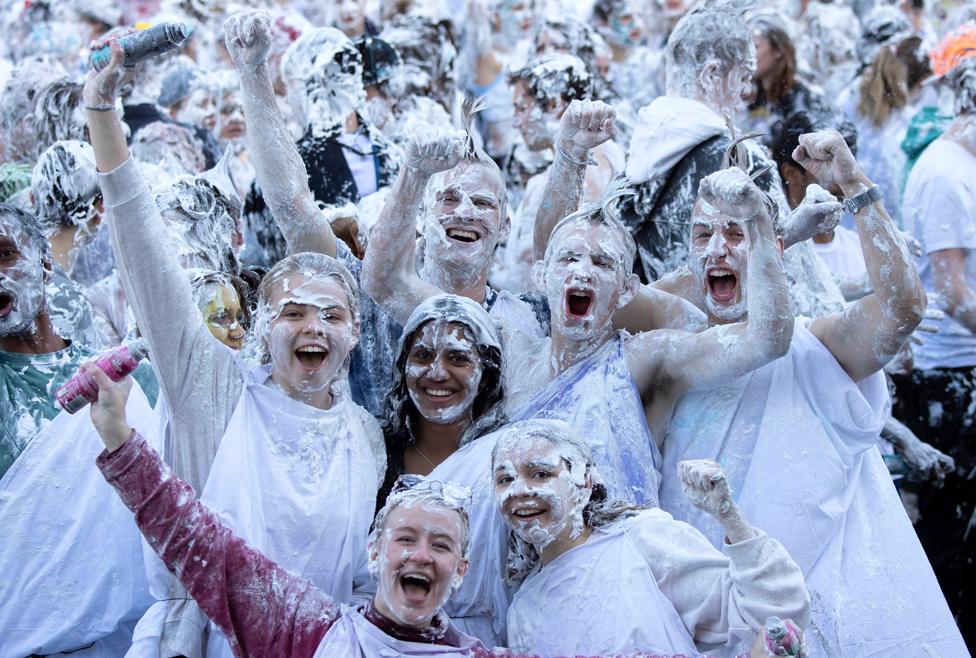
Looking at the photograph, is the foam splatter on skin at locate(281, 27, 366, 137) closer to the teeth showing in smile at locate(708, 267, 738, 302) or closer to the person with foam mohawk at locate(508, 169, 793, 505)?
the person with foam mohawk at locate(508, 169, 793, 505)

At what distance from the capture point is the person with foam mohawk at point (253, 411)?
3.63 meters

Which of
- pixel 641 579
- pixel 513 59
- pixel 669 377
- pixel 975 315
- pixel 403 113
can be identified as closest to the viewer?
pixel 641 579

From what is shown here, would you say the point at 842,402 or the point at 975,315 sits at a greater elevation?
the point at 842,402

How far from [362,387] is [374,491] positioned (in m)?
0.79

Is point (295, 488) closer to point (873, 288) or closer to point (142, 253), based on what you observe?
point (142, 253)

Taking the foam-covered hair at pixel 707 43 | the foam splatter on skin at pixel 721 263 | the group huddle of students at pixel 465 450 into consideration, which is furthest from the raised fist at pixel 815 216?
the foam-covered hair at pixel 707 43

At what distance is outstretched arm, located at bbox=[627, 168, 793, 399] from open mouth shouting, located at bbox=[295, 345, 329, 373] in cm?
101

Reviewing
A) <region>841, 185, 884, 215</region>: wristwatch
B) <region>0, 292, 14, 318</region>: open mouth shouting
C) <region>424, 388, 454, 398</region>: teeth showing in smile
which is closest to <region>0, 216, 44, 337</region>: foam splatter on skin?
<region>0, 292, 14, 318</region>: open mouth shouting

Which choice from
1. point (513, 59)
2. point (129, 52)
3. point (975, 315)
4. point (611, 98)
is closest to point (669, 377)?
point (129, 52)

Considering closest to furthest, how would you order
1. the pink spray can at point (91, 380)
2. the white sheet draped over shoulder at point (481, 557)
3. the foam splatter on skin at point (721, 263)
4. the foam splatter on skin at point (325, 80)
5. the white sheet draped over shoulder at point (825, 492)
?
the pink spray can at point (91, 380) < the white sheet draped over shoulder at point (481, 557) < the white sheet draped over shoulder at point (825, 492) < the foam splatter on skin at point (721, 263) < the foam splatter on skin at point (325, 80)

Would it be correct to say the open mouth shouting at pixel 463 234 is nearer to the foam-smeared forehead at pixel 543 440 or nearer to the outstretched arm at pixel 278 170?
the outstretched arm at pixel 278 170

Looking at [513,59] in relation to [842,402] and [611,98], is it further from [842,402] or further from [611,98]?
[842,402]

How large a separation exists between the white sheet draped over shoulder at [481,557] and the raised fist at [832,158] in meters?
1.22

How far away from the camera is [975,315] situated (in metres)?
5.70
